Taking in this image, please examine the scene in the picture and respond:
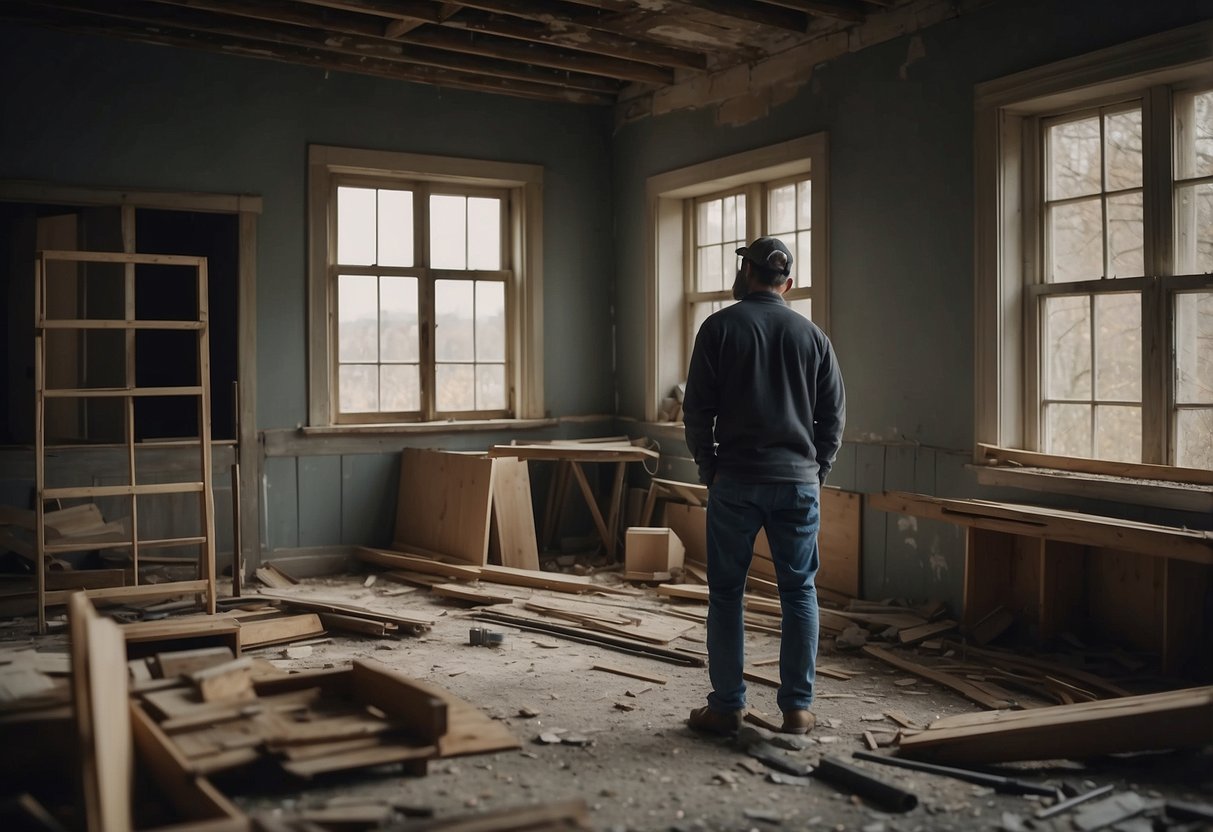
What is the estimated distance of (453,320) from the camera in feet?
25.7

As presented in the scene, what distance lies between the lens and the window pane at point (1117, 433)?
193 inches

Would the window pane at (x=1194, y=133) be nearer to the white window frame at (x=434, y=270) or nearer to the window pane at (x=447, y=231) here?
the white window frame at (x=434, y=270)

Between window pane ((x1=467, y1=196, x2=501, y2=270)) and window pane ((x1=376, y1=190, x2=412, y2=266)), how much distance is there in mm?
479

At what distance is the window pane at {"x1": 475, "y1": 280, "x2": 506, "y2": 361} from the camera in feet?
26.1

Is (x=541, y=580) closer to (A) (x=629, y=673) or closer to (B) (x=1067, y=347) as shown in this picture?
(A) (x=629, y=673)

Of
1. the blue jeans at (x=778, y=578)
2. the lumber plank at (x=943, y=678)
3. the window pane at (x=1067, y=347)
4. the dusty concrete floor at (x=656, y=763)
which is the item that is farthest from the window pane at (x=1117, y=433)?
the blue jeans at (x=778, y=578)

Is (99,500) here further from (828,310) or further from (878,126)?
(878,126)

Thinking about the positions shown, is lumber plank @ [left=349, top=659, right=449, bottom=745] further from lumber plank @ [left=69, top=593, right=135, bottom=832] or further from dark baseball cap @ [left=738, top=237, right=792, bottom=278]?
dark baseball cap @ [left=738, top=237, right=792, bottom=278]

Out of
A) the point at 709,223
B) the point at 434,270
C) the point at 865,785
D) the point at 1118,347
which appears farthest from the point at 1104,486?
the point at 434,270

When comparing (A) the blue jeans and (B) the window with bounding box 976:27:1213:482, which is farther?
(B) the window with bounding box 976:27:1213:482

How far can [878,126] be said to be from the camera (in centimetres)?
598

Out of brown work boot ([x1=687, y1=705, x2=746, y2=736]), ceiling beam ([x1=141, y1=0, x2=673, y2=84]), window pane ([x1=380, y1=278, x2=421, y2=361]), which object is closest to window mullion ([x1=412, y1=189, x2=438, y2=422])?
window pane ([x1=380, y1=278, x2=421, y2=361])

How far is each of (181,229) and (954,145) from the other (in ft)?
15.7

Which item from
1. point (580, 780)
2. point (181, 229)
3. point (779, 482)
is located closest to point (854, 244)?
point (779, 482)
